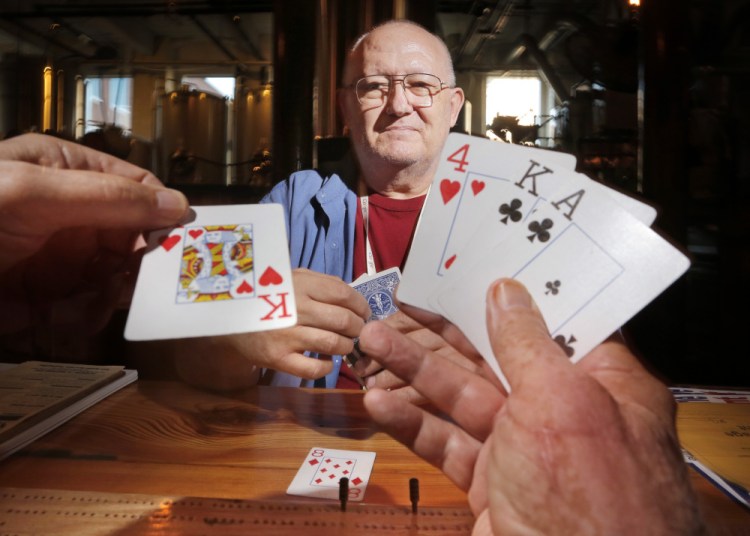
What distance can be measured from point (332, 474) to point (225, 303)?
1.23ft

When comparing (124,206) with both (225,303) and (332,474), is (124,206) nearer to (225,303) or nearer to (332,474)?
(225,303)

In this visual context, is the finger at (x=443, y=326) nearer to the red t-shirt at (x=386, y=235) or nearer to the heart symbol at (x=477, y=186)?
the heart symbol at (x=477, y=186)

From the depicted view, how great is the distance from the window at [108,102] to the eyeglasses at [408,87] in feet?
2.16

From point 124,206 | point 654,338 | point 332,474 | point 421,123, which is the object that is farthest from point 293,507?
point 654,338

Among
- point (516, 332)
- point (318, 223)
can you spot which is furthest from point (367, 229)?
point (516, 332)

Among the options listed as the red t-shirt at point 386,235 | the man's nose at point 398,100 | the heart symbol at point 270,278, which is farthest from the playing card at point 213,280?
the man's nose at point 398,100

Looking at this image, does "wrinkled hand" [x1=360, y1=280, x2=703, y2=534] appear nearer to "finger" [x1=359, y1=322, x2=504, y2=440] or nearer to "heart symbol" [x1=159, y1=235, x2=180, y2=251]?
"finger" [x1=359, y1=322, x2=504, y2=440]

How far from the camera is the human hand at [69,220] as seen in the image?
79 centimetres

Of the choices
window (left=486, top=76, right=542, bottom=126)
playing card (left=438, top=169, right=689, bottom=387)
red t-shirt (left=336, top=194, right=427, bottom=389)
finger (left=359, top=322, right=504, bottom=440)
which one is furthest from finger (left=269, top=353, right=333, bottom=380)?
window (left=486, top=76, right=542, bottom=126)

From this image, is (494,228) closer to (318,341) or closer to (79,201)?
(318,341)

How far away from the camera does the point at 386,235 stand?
1417 mm

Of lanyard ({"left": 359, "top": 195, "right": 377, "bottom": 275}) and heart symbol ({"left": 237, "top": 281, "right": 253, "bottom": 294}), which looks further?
lanyard ({"left": 359, "top": 195, "right": 377, "bottom": 275})

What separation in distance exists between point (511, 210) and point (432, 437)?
16.0 inches

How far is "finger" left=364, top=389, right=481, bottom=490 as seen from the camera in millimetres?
767
